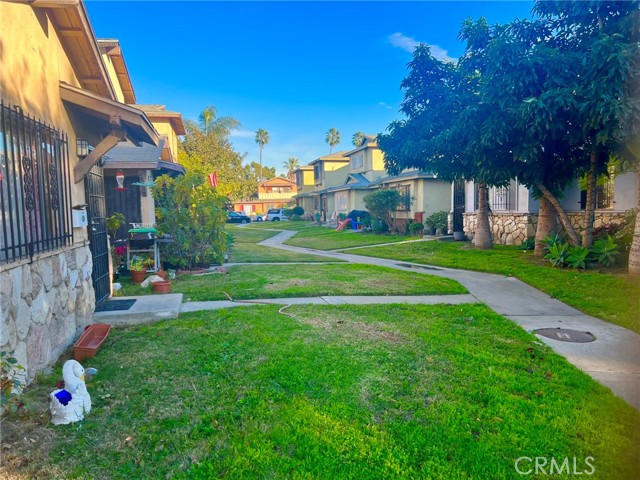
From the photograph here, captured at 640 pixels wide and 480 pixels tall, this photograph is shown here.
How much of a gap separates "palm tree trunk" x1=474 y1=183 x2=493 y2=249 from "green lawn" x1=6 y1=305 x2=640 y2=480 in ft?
34.4

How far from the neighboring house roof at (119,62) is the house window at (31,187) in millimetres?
10639

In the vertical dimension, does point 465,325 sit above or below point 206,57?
below

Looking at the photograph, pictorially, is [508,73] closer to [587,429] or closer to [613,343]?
[613,343]

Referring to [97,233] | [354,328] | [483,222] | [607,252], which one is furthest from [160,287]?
[483,222]

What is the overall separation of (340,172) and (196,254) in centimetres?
3379

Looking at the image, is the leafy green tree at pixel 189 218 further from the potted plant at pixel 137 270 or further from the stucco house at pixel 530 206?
the stucco house at pixel 530 206

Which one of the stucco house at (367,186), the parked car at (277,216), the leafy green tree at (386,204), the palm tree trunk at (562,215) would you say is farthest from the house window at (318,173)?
the palm tree trunk at (562,215)

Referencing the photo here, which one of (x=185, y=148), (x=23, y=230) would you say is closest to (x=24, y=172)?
(x=23, y=230)

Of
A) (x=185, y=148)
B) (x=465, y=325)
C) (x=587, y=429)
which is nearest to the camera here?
(x=587, y=429)

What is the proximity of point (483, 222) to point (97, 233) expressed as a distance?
12.6 metres

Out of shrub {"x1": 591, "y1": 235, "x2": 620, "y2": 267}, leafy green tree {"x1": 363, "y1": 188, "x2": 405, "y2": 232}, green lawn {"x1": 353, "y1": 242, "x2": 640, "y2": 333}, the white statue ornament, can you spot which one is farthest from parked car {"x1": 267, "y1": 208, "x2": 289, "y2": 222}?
the white statue ornament

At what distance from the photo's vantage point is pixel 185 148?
122 feet

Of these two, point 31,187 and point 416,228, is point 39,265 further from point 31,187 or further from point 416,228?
point 416,228

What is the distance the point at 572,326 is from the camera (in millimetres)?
6004
